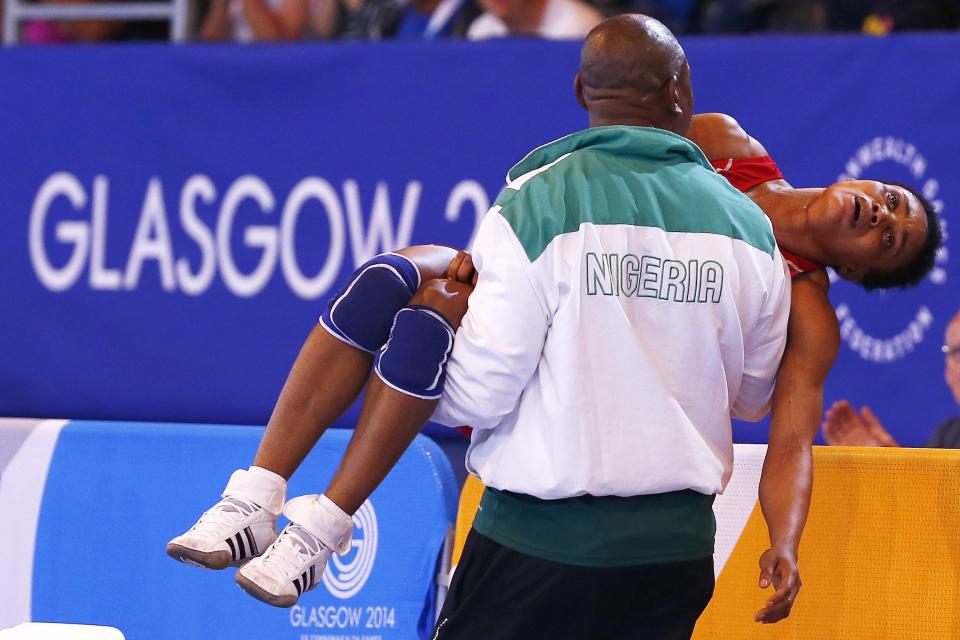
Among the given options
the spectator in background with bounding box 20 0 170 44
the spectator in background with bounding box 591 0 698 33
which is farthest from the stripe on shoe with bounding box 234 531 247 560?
the spectator in background with bounding box 20 0 170 44

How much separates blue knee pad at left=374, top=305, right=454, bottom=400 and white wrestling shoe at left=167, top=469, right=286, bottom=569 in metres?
0.35

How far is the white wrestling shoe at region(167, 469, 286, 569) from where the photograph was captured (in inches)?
96.7

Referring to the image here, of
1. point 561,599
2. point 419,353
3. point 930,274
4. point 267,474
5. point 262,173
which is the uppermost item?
point 262,173

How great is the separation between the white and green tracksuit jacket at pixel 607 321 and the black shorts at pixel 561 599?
15 centimetres

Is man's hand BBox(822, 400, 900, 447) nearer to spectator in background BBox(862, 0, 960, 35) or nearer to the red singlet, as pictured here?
the red singlet

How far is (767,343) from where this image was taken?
2604 mm

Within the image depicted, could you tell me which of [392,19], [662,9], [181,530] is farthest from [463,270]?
[392,19]

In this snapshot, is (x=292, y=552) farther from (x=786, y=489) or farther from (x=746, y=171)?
(x=746, y=171)

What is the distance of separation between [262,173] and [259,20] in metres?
1.27

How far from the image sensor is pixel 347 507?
2.54 metres

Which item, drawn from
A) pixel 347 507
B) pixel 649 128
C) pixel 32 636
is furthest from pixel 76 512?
pixel 649 128

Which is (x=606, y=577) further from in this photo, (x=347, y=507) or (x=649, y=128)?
(x=649, y=128)

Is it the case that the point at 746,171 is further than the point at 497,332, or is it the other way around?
the point at 746,171

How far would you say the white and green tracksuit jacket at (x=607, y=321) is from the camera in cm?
234
